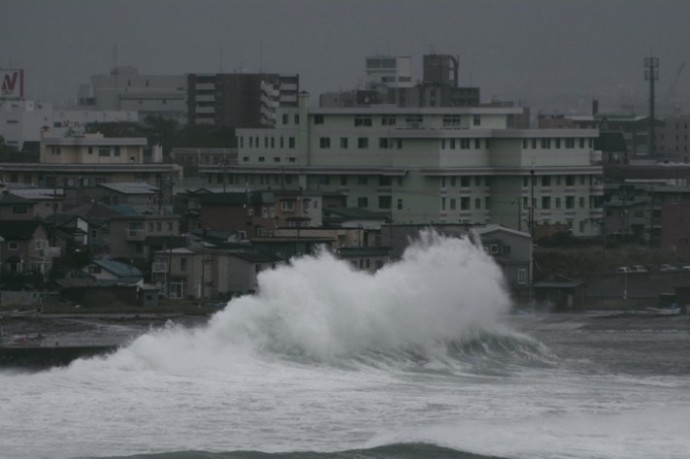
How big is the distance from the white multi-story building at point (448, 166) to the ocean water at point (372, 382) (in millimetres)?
10077

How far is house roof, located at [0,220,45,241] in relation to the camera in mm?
31859

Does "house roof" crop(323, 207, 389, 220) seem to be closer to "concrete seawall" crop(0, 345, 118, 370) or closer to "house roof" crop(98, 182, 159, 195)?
"house roof" crop(98, 182, 159, 195)

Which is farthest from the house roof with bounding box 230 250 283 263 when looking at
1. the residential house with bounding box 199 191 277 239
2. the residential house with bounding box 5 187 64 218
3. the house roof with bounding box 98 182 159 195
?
the house roof with bounding box 98 182 159 195

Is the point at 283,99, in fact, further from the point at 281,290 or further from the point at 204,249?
the point at 281,290

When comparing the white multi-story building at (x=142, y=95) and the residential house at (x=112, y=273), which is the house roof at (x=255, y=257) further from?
the white multi-story building at (x=142, y=95)

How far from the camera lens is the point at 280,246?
32062 mm

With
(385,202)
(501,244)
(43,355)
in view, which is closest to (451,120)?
(385,202)

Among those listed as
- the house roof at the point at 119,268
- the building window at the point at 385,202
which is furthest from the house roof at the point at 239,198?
the building window at the point at 385,202

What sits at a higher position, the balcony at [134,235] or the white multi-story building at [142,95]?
the white multi-story building at [142,95]

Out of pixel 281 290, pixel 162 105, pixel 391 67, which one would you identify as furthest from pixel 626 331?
pixel 162 105

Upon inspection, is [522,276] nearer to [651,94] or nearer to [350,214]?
[350,214]

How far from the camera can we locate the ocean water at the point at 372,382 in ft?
58.7

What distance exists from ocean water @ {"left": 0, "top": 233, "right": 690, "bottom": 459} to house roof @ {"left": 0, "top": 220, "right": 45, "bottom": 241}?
6.40 metres

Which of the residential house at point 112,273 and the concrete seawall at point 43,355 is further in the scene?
the residential house at point 112,273
